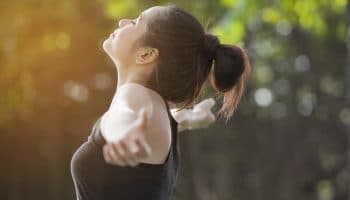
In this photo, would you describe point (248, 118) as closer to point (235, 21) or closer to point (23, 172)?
point (23, 172)

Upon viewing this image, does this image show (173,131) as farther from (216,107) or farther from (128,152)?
(216,107)

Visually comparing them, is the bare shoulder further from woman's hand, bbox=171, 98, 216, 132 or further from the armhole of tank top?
woman's hand, bbox=171, 98, 216, 132

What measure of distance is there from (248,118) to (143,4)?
2873mm

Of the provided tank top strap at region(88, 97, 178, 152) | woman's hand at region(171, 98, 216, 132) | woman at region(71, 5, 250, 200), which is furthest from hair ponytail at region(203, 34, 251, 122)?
woman's hand at region(171, 98, 216, 132)

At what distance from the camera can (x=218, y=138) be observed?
21.1ft

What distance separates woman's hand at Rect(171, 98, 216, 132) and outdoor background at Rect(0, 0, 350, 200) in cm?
20

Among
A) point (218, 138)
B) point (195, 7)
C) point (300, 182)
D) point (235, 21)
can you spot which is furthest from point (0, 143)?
point (300, 182)

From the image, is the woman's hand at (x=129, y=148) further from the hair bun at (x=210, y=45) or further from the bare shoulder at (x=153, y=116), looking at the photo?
the hair bun at (x=210, y=45)

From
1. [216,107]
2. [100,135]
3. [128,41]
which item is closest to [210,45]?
[128,41]

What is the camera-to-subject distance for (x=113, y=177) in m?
1.38

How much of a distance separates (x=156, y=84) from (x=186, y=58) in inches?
2.8

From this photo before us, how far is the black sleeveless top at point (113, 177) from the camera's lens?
4.52ft

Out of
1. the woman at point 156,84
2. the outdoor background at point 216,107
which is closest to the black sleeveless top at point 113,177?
the woman at point 156,84

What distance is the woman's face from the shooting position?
4.73 ft
